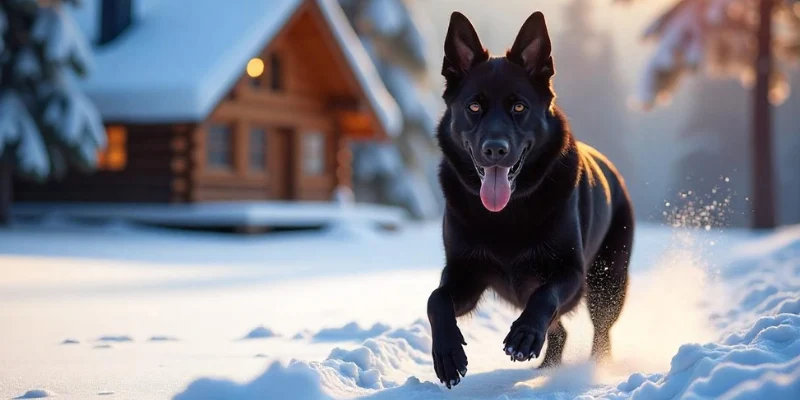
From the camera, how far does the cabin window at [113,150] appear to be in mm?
20500

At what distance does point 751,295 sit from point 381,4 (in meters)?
21.7

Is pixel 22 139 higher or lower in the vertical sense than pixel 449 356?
higher

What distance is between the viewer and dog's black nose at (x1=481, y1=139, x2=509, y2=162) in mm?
3994

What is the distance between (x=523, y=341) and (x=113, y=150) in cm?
1872

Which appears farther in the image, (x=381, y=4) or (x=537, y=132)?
(x=381, y=4)

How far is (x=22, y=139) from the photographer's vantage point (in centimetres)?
1591

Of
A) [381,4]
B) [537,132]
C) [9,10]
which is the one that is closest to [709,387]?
[537,132]

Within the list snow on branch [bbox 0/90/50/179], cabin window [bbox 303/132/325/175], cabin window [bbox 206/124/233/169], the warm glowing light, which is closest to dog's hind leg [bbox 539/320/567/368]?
snow on branch [bbox 0/90/50/179]

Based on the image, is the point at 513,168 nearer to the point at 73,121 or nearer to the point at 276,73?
the point at 73,121

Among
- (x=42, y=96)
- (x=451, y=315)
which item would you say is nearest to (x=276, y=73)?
(x=42, y=96)

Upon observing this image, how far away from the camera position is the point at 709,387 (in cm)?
306

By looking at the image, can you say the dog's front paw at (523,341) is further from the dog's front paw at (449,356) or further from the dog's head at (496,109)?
the dog's head at (496,109)

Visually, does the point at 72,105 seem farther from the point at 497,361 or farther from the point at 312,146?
the point at 497,361

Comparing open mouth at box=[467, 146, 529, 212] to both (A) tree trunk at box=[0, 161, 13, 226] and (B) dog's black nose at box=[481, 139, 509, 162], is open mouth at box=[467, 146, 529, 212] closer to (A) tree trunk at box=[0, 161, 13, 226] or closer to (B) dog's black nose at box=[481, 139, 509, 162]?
(B) dog's black nose at box=[481, 139, 509, 162]
